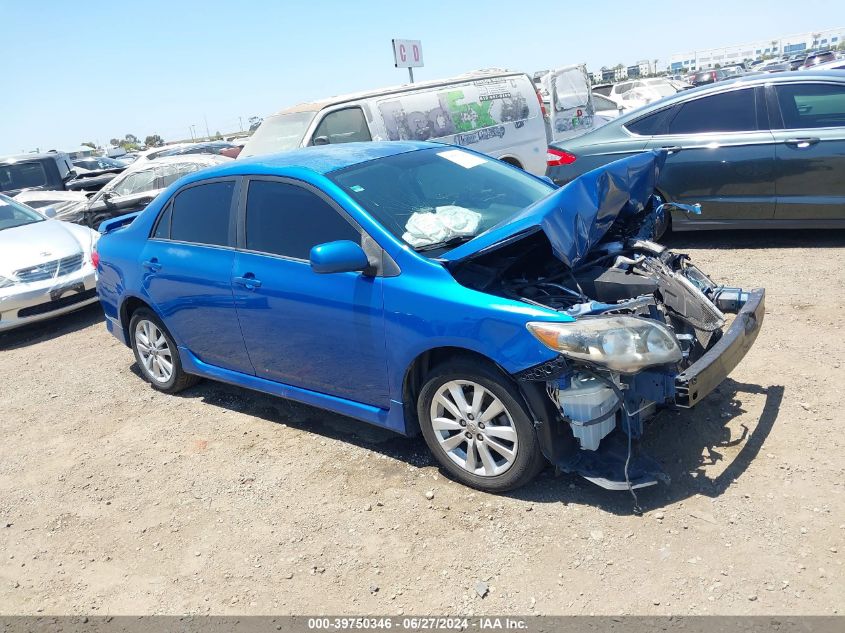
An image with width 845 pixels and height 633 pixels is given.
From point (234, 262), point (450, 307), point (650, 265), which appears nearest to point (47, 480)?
point (234, 262)

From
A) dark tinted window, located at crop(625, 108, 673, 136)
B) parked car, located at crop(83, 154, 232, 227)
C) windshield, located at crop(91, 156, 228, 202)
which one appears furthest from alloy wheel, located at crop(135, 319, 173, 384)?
windshield, located at crop(91, 156, 228, 202)

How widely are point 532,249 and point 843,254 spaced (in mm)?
4070

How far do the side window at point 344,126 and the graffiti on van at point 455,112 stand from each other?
0.29 m

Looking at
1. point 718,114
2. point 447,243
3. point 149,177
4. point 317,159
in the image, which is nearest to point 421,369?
point 447,243

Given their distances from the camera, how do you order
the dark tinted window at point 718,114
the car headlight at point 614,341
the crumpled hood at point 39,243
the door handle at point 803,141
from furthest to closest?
the crumpled hood at point 39,243 < the dark tinted window at point 718,114 < the door handle at point 803,141 < the car headlight at point 614,341

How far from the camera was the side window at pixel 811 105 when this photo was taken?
6367mm

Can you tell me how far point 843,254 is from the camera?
20.7 feet

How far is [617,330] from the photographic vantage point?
3.07 m

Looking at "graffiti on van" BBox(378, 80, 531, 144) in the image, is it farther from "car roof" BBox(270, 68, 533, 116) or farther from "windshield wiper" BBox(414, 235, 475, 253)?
"windshield wiper" BBox(414, 235, 475, 253)

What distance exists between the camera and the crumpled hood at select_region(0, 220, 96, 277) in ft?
25.3

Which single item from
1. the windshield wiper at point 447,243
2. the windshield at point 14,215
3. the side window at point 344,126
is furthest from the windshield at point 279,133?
the windshield wiper at point 447,243

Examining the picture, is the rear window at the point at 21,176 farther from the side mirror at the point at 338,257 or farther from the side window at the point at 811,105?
the side window at the point at 811,105

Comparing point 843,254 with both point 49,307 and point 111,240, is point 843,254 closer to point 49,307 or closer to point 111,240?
point 111,240

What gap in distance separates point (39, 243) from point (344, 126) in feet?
12.6
